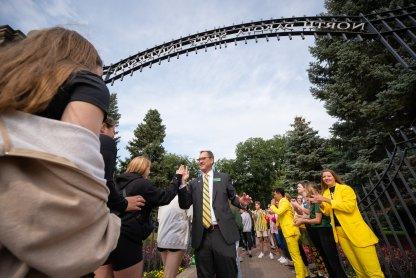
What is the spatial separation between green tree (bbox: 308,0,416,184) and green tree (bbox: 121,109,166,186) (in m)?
31.3

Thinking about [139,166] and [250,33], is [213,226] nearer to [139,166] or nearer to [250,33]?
[139,166]

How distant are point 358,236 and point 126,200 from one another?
4.09m

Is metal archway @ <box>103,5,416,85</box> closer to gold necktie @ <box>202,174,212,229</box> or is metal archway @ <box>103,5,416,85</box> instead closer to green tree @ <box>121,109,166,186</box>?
gold necktie @ <box>202,174,212,229</box>

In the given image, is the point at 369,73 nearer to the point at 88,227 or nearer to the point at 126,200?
the point at 126,200

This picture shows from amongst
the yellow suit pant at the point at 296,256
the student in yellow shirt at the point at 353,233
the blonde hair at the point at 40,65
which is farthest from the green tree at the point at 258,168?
the blonde hair at the point at 40,65

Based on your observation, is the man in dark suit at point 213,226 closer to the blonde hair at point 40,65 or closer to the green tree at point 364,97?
the blonde hair at point 40,65

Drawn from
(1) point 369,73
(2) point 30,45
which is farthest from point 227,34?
(2) point 30,45

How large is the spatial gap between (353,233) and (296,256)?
249 centimetres

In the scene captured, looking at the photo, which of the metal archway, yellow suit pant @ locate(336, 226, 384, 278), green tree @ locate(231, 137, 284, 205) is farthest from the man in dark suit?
green tree @ locate(231, 137, 284, 205)

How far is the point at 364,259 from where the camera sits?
464cm

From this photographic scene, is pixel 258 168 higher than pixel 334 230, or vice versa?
pixel 258 168

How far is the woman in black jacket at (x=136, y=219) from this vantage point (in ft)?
10.6

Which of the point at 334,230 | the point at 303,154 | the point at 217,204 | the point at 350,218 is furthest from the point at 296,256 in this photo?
the point at 303,154

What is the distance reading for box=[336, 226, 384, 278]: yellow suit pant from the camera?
4.55m
